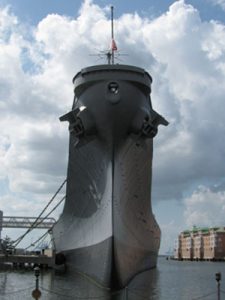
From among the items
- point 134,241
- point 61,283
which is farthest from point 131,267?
point 61,283

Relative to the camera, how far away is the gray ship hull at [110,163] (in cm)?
3631

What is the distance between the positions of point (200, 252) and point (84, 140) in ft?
445

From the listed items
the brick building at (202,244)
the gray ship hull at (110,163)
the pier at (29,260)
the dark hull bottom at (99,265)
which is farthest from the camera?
the brick building at (202,244)

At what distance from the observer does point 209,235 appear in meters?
161

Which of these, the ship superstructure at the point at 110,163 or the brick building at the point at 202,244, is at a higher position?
the ship superstructure at the point at 110,163

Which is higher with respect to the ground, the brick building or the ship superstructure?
the ship superstructure

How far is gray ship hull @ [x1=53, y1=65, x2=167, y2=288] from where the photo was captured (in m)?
36.3

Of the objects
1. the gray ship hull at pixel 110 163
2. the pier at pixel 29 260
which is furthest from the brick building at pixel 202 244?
the gray ship hull at pixel 110 163

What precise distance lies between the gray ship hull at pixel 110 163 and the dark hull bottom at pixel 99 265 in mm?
75

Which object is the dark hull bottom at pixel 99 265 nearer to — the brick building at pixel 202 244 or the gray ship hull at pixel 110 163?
the gray ship hull at pixel 110 163

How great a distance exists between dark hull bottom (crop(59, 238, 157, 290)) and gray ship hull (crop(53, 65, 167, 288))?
7 centimetres

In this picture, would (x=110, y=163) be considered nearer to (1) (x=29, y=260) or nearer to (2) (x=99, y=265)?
(2) (x=99, y=265)

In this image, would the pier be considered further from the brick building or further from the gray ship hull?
the brick building

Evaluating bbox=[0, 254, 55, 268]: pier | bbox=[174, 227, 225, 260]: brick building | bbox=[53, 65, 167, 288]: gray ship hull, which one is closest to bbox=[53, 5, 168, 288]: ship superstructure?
bbox=[53, 65, 167, 288]: gray ship hull
